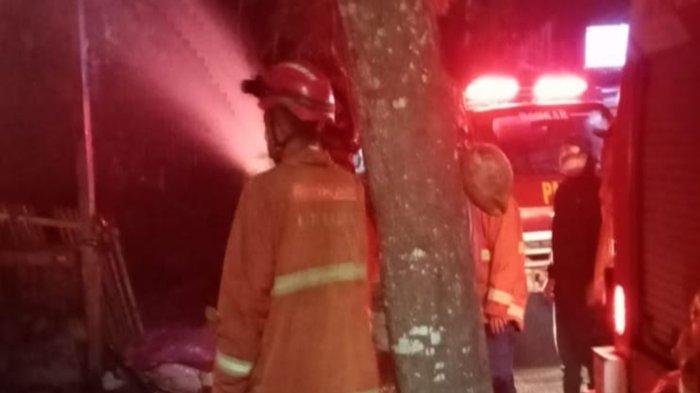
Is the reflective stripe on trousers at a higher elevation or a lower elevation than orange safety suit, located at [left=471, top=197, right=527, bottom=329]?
lower

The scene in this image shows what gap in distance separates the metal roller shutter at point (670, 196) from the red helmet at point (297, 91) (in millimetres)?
1106

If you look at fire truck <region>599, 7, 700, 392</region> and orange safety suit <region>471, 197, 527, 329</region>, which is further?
orange safety suit <region>471, 197, 527, 329</region>

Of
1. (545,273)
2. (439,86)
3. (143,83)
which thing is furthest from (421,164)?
(143,83)

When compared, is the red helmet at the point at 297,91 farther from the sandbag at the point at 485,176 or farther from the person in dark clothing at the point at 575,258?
the person in dark clothing at the point at 575,258

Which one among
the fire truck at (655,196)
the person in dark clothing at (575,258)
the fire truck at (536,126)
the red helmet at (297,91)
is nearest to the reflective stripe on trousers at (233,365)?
the red helmet at (297,91)

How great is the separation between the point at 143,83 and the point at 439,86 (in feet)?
31.8

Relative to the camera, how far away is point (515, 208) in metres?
5.37

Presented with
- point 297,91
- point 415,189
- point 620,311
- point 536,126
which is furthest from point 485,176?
point 536,126

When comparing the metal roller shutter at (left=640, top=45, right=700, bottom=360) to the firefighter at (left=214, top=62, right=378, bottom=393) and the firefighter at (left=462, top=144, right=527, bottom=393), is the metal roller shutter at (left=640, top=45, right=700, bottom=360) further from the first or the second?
the firefighter at (left=462, top=144, right=527, bottom=393)

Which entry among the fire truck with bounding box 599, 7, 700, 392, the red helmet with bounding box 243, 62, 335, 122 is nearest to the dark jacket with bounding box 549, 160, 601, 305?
the fire truck with bounding box 599, 7, 700, 392

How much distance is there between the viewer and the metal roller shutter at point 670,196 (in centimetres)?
338

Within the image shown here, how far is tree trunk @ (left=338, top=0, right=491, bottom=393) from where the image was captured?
279 cm

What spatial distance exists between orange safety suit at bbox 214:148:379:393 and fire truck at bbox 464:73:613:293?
4026 mm

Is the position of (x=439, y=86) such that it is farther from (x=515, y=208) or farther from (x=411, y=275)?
(x=515, y=208)
